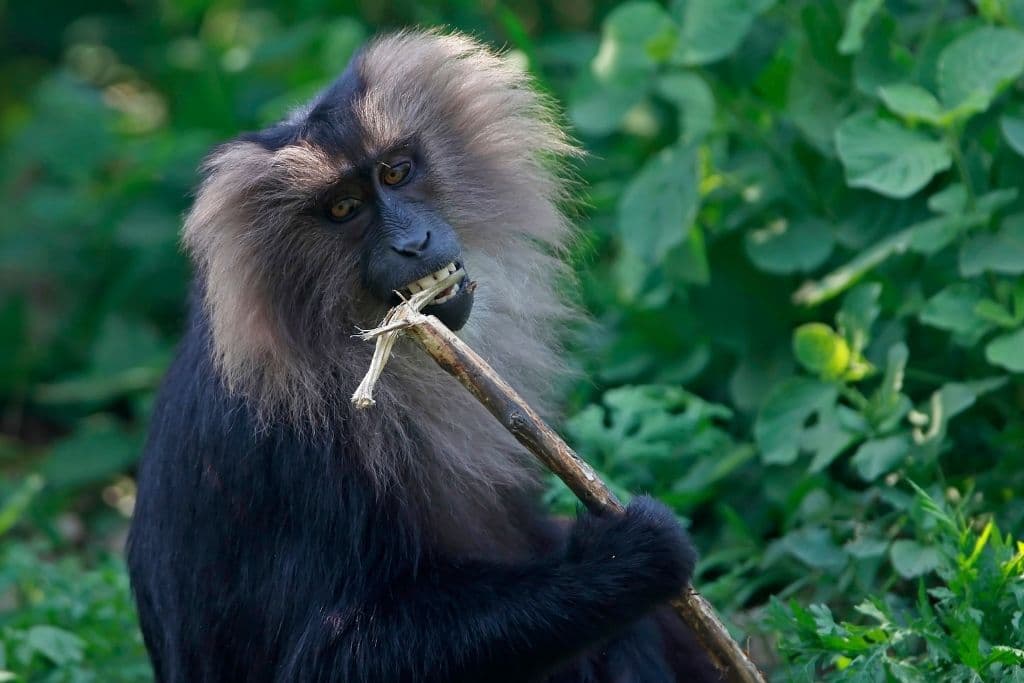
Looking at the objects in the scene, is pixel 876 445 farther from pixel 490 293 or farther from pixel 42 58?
pixel 42 58

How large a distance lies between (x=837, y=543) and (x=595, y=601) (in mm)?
1337

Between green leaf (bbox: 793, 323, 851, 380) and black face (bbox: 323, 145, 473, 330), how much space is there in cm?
124

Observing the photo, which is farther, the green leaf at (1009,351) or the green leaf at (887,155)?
the green leaf at (887,155)

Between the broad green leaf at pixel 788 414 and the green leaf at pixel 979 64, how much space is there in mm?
947

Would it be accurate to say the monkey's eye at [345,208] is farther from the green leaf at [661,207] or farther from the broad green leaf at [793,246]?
the broad green leaf at [793,246]

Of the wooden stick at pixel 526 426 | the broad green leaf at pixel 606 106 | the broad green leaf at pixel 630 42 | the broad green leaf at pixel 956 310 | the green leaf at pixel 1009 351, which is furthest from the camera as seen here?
the broad green leaf at pixel 606 106

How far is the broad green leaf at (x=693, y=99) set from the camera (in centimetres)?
486

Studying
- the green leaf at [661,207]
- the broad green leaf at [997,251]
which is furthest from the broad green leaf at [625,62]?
the broad green leaf at [997,251]

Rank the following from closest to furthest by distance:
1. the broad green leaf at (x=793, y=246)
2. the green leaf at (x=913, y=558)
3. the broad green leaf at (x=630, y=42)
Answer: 1. the green leaf at (x=913, y=558)
2. the broad green leaf at (x=793, y=246)
3. the broad green leaf at (x=630, y=42)

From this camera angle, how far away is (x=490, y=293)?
382cm

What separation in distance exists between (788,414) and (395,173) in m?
1.51

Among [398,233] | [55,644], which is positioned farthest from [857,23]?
[55,644]

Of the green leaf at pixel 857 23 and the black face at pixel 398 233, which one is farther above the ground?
the black face at pixel 398 233

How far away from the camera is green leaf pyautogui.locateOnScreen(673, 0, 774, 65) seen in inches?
185
